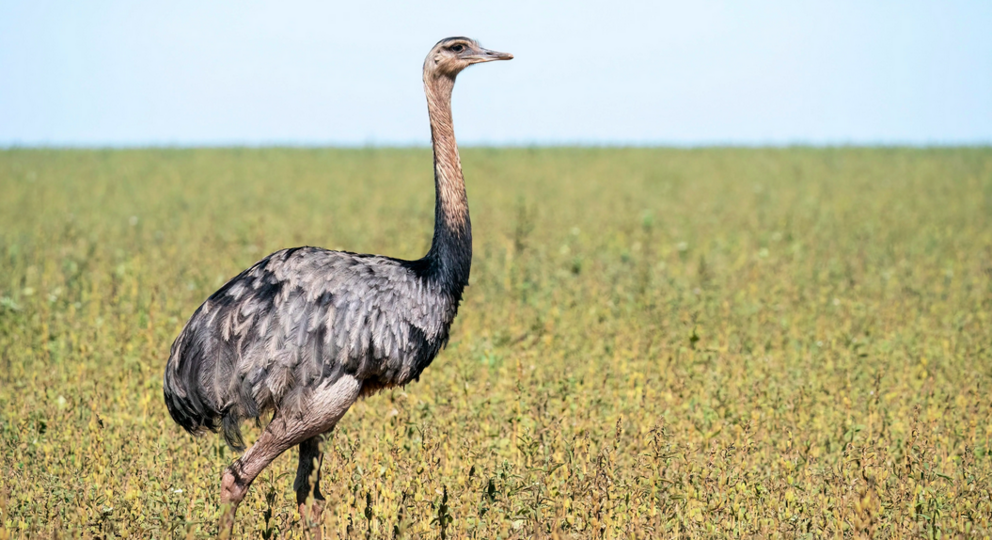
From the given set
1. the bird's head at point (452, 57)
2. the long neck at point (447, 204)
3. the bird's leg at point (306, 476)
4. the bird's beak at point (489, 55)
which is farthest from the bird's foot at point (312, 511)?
the bird's beak at point (489, 55)

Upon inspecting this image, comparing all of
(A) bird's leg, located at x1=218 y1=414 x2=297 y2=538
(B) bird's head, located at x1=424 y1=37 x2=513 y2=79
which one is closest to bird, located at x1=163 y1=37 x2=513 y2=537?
(A) bird's leg, located at x1=218 y1=414 x2=297 y2=538

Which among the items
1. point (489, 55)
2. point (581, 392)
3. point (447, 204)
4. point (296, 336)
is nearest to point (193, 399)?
point (296, 336)

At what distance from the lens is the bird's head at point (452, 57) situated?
18.6ft

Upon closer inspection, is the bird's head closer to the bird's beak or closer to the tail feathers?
the bird's beak

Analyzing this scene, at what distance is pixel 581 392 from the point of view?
22.4 feet

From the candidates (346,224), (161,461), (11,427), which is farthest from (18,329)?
(346,224)

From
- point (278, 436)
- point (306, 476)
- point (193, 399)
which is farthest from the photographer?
point (306, 476)

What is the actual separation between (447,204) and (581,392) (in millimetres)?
2026

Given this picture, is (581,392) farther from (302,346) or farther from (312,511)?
(302,346)

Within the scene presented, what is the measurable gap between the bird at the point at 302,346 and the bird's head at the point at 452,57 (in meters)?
1.04

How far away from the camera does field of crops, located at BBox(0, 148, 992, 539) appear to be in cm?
501

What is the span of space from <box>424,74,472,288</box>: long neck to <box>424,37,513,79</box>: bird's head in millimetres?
60

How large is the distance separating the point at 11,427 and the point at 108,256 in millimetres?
7906

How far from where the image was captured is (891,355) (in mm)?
7895
